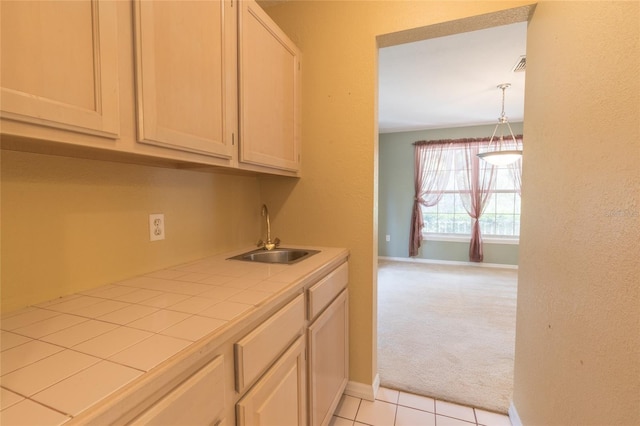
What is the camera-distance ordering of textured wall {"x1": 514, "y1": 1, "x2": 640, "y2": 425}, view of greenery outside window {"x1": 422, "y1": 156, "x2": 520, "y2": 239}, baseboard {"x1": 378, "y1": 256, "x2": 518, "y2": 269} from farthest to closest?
baseboard {"x1": 378, "y1": 256, "x2": 518, "y2": 269}, view of greenery outside window {"x1": 422, "y1": 156, "x2": 520, "y2": 239}, textured wall {"x1": 514, "y1": 1, "x2": 640, "y2": 425}

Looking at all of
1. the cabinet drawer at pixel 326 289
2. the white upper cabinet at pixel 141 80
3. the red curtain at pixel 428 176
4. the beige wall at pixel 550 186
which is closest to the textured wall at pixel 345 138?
the beige wall at pixel 550 186

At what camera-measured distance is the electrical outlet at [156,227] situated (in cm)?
128

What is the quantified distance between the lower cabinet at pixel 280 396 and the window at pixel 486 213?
477 centimetres

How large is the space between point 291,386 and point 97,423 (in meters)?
0.75

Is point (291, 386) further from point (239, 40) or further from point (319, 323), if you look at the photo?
point (239, 40)

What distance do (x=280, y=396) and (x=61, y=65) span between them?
3.80ft

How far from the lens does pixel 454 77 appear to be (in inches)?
123

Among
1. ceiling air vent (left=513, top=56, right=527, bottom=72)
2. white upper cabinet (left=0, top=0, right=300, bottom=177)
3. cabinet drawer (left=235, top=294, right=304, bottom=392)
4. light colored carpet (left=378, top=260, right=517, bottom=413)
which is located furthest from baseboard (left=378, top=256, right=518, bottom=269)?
cabinet drawer (left=235, top=294, right=304, bottom=392)

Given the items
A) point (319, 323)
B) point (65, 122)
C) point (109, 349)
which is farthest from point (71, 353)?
point (319, 323)

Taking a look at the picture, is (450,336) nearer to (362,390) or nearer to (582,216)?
(362,390)

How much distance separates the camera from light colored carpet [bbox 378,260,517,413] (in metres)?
1.94

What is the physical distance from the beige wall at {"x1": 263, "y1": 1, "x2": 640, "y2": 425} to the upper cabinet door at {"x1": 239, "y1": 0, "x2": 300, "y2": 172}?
14cm

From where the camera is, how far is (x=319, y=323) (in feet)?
4.41

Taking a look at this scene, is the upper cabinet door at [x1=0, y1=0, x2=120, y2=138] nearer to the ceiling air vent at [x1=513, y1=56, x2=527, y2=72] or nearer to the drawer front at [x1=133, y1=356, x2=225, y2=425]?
the drawer front at [x1=133, y1=356, x2=225, y2=425]
